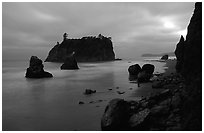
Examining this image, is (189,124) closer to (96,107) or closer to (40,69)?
(96,107)

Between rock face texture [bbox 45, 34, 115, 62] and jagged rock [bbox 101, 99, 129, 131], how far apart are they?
501ft

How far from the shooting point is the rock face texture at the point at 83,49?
166 metres

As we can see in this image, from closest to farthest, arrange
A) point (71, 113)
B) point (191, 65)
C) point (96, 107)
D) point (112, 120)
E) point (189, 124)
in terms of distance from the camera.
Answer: point (189, 124) → point (112, 120) → point (191, 65) → point (71, 113) → point (96, 107)

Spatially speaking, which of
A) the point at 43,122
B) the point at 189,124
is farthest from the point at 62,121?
the point at 189,124

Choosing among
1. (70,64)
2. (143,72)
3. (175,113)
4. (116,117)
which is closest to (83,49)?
(70,64)

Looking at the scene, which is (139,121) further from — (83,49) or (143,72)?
(83,49)

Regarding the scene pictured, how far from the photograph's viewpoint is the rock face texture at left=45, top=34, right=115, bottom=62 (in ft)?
545

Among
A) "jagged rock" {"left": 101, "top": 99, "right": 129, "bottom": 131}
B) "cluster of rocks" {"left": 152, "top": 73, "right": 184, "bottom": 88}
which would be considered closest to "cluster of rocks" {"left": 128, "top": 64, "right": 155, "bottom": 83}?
"cluster of rocks" {"left": 152, "top": 73, "right": 184, "bottom": 88}

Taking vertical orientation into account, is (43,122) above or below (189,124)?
below

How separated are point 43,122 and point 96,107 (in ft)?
16.0

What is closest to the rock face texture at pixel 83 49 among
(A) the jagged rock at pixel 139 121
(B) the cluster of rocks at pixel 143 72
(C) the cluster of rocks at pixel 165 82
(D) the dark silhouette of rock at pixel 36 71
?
(D) the dark silhouette of rock at pixel 36 71

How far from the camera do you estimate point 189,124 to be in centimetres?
973

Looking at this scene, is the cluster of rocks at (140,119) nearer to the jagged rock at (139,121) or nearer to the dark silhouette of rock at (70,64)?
the jagged rock at (139,121)

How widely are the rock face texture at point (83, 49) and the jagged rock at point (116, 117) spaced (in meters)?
153
